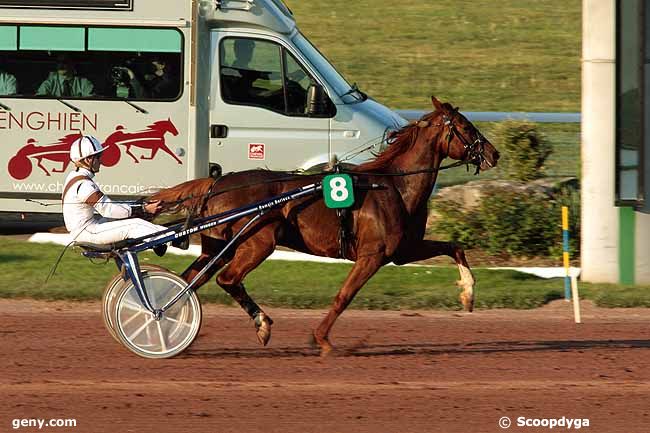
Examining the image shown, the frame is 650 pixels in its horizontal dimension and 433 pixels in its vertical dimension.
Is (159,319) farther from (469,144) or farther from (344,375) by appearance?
(469,144)

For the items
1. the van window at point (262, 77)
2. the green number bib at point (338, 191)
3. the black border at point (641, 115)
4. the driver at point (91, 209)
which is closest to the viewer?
the driver at point (91, 209)

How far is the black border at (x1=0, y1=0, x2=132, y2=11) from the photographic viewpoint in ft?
47.0

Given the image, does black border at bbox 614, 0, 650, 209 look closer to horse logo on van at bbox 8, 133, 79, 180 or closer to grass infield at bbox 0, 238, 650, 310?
grass infield at bbox 0, 238, 650, 310

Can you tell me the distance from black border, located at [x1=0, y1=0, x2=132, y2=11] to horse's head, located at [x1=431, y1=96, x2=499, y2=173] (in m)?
5.96

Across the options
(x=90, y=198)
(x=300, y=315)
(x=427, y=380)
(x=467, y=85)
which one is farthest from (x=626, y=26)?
(x=467, y=85)

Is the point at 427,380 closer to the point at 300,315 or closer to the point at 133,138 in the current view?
the point at 300,315

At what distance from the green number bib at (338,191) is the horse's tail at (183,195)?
3.14ft

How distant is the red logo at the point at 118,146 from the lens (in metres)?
14.4

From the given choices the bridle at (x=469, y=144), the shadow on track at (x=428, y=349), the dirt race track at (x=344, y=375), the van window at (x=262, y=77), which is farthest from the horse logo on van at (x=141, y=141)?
the bridle at (x=469, y=144)

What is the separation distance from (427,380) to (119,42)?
724 cm

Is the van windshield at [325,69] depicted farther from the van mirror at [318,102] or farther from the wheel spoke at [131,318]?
the wheel spoke at [131,318]

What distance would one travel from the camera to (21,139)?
14453 mm

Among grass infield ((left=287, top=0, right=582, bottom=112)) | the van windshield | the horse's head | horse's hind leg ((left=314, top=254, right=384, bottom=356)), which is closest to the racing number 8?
horse's hind leg ((left=314, top=254, right=384, bottom=356))

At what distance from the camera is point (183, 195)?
9.36m
